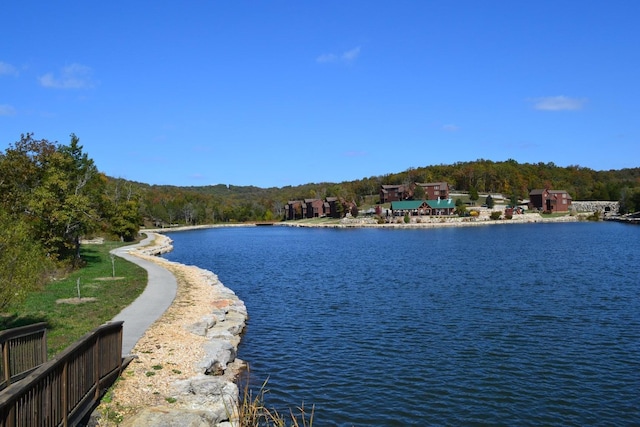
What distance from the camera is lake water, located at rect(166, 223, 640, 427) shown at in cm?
1339

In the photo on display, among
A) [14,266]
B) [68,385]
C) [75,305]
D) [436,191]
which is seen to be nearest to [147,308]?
[75,305]

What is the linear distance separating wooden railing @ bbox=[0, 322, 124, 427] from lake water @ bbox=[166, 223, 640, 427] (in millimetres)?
4375

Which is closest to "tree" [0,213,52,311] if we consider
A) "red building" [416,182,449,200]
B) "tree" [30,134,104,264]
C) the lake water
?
the lake water

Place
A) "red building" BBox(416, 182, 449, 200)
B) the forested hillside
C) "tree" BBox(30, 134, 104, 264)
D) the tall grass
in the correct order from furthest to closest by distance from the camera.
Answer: the forested hillside, "red building" BBox(416, 182, 449, 200), "tree" BBox(30, 134, 104, 264), the tall grass

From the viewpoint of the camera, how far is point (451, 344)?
18703 mm

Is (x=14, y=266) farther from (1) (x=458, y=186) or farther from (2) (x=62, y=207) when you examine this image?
(1) (x=458, y=186)

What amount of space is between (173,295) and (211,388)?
1303 cm

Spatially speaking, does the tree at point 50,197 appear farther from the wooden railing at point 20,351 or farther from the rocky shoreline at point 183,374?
the wooden railing at point 20,351

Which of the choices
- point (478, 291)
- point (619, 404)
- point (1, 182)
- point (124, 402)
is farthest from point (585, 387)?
point (1, 182)

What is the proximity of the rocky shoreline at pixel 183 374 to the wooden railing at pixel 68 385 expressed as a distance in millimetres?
538

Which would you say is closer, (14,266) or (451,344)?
(14,266)

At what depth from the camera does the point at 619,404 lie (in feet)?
43.7

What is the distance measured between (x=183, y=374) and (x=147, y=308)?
8.14 m

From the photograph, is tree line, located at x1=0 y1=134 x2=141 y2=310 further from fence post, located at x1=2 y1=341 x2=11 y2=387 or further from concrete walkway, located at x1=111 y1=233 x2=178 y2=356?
fence post, located at x1=2 y1=341 x2=11 y2=387
